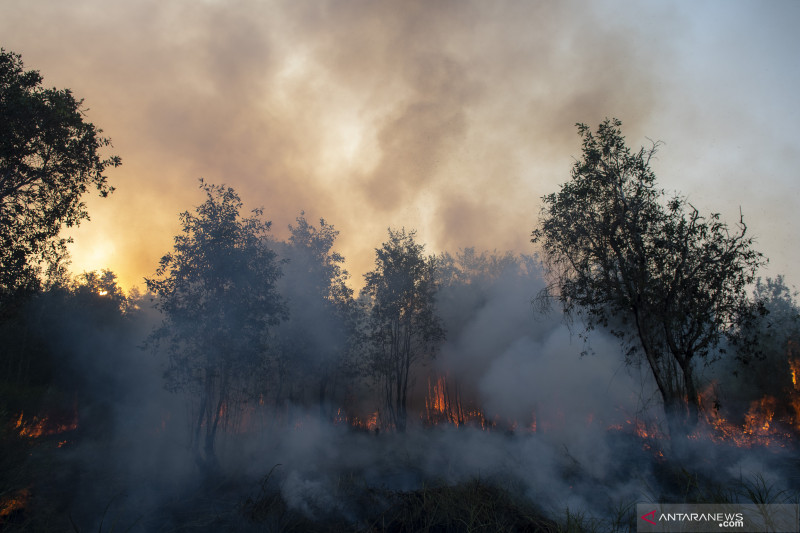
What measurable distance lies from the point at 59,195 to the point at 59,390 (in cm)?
1873

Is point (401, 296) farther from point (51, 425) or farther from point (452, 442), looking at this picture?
point (51, 425)

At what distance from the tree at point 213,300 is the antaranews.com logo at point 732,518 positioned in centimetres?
1482

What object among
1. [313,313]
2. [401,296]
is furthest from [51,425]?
[401,296]

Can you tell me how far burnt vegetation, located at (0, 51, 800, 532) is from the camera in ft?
30.6

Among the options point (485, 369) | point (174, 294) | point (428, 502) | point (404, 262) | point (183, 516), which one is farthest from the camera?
point (485, 369)

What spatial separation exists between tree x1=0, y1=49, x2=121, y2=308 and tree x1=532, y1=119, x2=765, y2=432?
15966 mm

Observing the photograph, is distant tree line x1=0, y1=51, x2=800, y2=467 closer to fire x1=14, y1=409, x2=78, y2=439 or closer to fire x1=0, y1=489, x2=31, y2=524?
fire x1=14, y1=409, x2=78, y2=439

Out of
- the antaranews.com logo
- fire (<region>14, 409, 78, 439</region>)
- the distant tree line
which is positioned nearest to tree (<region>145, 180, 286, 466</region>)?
the distant tree line

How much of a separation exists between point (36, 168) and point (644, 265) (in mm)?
19327

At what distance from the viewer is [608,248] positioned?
11.6m

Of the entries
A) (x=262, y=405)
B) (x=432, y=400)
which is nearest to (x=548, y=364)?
(x=432, y=400)

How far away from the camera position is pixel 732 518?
5.49 m

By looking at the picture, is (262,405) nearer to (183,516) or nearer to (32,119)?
(183,516)

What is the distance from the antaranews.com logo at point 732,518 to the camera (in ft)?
17.3
